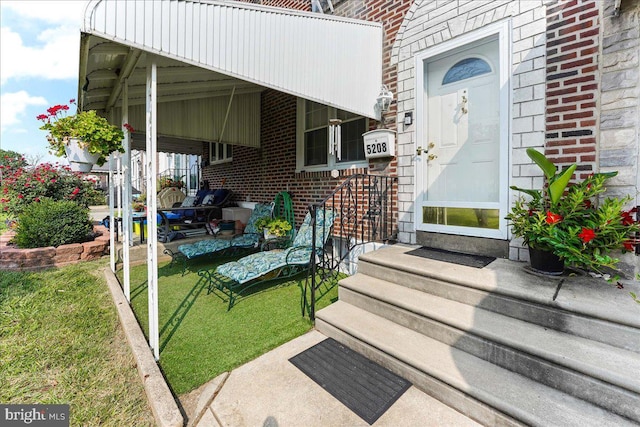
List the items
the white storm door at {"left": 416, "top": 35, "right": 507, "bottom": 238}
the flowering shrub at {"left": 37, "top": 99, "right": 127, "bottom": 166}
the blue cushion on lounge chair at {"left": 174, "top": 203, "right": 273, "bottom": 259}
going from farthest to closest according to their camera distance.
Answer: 1. the blue cushion on lounge chair at {"left": 174, "top": 203, "right": 273, "bottom": 259}
2. the white storm door at {"left": 416, "top": 35, "right": 507, "bottom": 238}
3. the flowering shrub at {"left": 37, "top": 99, "right": 127, "bottom": 166}

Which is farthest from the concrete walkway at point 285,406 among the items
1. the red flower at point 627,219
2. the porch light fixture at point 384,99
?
the porch light fixture at point 384,99

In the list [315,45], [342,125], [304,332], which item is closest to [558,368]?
[304,332]

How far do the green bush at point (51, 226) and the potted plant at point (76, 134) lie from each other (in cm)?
258

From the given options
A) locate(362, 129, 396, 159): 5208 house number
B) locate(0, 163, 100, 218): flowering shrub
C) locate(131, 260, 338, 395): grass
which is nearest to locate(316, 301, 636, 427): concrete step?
locate(131, 260, 338, 395): grass

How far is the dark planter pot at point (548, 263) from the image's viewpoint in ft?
7.75

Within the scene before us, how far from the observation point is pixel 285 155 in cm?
561

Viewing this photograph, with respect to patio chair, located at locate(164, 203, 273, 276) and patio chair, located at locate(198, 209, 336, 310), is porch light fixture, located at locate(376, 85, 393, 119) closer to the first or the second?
patio chair, located at locate(198, 209, 336, 310)

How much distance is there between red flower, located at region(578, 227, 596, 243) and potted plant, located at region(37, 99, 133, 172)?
4.30m

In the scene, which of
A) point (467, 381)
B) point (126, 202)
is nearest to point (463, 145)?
point (467, 381)

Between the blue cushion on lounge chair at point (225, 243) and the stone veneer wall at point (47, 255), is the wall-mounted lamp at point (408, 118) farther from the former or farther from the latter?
the stone veneer wall at point (47, 255)

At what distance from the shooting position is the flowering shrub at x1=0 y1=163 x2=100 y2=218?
20.8 feet

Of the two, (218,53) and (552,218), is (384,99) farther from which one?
(552,218)

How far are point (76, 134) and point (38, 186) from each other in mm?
5402

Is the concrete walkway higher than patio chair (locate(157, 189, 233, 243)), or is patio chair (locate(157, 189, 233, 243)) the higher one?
patio chair (locate(157, 189, 233, 243))
